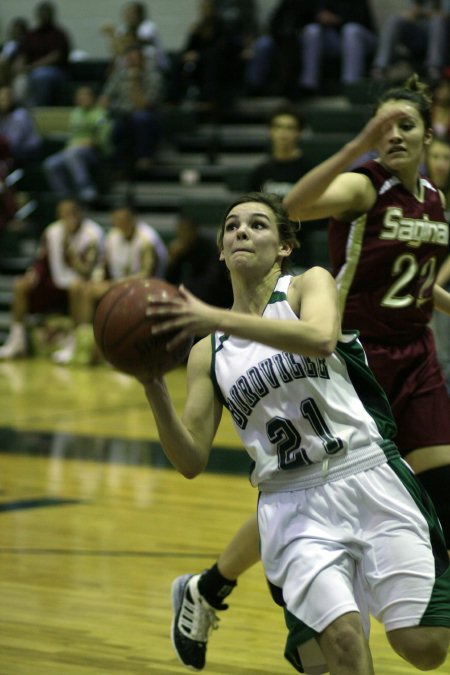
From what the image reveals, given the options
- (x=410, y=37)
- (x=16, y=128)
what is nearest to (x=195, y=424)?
(x=410, y=37)

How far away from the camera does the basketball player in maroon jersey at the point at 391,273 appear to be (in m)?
3.82

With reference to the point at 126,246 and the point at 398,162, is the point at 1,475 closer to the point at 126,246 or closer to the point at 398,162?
the point at 398,162

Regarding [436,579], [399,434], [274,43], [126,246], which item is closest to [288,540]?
[436,579]

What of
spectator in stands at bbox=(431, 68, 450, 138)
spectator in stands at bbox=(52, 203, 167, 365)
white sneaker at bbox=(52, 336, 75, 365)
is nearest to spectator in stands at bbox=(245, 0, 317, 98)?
spectator in stands at bbox=(52, 203, 167, 365)

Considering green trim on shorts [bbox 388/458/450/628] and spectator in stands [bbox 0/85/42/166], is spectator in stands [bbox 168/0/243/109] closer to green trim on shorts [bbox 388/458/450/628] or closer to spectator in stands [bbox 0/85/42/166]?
spectator in stands [bbox 0/85/42/166]

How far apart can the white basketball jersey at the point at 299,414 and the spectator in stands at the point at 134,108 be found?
10.9m

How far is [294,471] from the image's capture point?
9.82 ft

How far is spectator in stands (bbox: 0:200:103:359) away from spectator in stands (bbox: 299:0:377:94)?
9.19ft

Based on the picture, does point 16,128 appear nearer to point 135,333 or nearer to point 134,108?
point 134,108

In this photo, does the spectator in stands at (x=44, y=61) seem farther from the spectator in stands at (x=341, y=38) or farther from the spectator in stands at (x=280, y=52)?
the spectator in stands at (x=341, y=38)

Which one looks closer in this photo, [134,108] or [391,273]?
[391,273]

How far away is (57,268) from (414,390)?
29.2 ft

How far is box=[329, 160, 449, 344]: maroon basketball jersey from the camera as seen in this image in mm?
3898

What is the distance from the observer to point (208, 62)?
44.6ft
